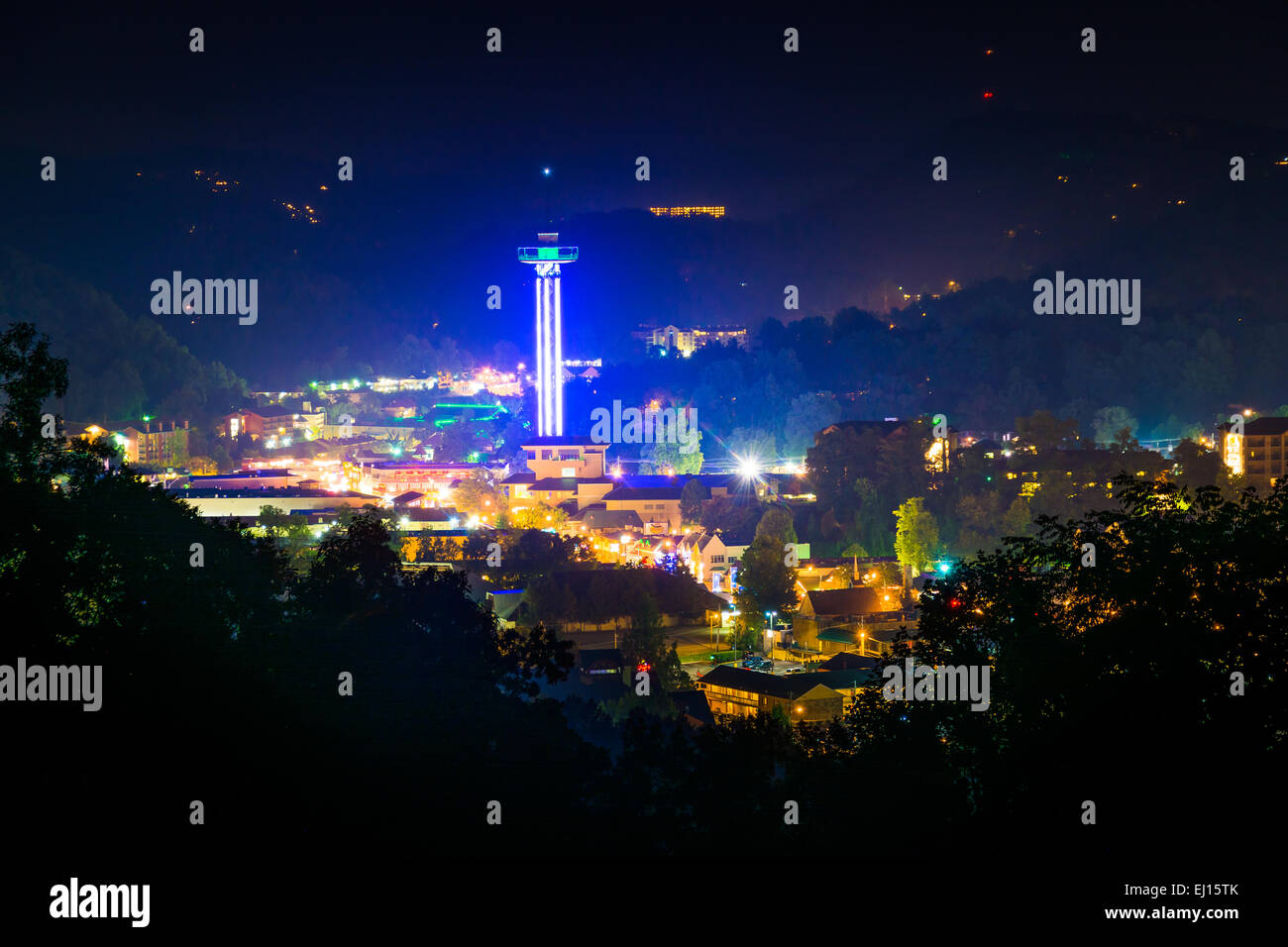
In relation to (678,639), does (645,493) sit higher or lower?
higher

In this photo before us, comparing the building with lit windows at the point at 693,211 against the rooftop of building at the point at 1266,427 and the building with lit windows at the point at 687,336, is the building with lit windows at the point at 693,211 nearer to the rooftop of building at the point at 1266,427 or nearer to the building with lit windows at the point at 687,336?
the building with lit windows at the point at 687,336

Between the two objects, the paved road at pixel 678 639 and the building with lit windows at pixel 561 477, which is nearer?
the paved road at pixel 678 639

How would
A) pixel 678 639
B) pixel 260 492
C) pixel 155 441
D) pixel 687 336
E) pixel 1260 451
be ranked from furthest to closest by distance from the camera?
pixel 687 336 → pixel 155 441 → pixel 1260 451 → pixel 260 492 → pixel 678 639

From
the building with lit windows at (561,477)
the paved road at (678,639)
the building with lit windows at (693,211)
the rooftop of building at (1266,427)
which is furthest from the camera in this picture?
the building with lit windows at (693,211)

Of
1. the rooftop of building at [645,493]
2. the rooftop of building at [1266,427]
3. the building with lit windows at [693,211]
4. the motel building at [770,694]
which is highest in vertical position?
the building with lit windows at [693,211]

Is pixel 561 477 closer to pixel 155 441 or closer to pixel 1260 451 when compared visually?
pixel 155 441

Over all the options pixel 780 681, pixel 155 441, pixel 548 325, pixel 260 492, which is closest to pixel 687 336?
pixel 548 325

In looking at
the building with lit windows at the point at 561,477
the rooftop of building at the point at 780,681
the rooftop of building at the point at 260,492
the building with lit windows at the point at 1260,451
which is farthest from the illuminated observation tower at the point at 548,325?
the rooftop of building at the point at 780,681

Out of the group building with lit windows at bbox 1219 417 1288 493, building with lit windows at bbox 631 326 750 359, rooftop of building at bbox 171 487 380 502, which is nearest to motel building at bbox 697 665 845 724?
rooftop of building at bbox 171 487 380 502
